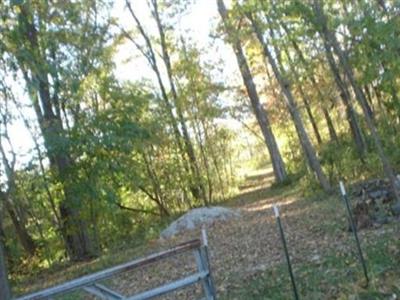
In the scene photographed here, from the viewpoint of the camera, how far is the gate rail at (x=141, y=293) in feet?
14.9

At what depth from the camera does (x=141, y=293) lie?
5039 mm

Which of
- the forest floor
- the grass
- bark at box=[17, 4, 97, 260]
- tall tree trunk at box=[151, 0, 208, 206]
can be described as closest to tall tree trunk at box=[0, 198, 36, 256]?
bark at box=[17, 4, 97, 260]

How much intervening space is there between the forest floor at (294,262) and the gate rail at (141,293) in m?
1.52

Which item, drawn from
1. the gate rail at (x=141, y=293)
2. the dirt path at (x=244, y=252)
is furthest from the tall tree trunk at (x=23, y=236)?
the gate rail at (x=141, y=293)

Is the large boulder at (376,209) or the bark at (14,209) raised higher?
the bark at (14,209)

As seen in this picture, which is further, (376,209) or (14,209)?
(14,209)

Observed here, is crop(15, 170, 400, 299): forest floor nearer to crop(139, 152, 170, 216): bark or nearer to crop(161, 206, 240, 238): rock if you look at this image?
crop(161, 206, 240, 238): rock

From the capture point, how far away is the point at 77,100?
1547 centimetres

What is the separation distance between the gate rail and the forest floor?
4.98ft

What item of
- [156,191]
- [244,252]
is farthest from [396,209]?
[156,191]

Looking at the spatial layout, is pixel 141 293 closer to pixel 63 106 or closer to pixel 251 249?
pixel 251 249

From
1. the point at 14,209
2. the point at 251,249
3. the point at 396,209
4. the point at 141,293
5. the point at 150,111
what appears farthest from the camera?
the point at 150,111

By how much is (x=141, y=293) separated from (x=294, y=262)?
10.7 feet

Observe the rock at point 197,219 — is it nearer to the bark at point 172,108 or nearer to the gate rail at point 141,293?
the bark at point 172,108
